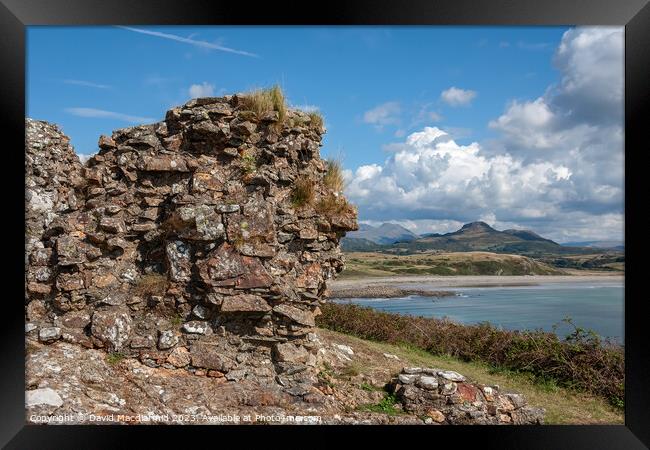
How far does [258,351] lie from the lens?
7355 millimetres

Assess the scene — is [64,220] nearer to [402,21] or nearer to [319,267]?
[319,267]

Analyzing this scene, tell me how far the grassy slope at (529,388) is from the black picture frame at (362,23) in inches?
115

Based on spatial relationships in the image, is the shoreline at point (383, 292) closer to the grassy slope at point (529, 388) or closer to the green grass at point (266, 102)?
the grassy slope at point (529, 388)

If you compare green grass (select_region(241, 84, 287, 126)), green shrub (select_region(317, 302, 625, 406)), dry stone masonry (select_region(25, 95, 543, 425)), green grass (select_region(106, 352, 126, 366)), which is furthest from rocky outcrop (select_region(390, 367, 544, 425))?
green grass (select_region(241, 84, 287, 126))

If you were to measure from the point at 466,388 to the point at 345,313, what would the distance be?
719 cm

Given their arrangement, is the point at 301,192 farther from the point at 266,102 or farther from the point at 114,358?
the point at 114,358

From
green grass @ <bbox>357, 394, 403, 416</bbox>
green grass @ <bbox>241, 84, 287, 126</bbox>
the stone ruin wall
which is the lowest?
green grass @ <bbox>357, 394, 403, 416</bbox>

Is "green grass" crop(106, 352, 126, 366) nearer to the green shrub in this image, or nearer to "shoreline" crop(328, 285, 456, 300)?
the green shrub

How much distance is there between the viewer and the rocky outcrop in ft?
24.2

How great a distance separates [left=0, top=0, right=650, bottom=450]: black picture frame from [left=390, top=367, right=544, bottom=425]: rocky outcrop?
1.56 m

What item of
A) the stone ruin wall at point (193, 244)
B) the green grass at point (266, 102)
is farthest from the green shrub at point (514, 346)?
the green grass at point (266, 102)

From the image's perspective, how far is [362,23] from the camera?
564cm
